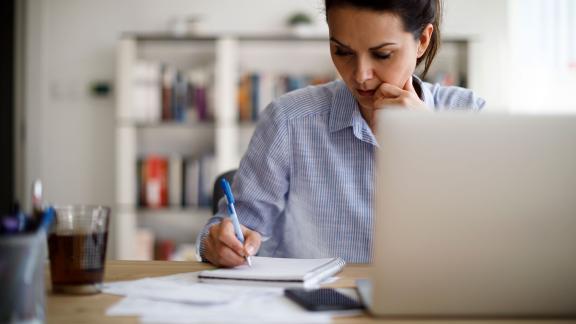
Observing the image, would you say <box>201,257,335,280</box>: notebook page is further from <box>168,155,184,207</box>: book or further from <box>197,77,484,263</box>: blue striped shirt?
<box>168,155,184,207</box>: book

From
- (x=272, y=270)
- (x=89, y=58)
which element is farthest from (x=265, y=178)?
(x=89, y=58)

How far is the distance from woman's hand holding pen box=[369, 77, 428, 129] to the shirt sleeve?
0.25m

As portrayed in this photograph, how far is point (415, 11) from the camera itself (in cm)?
154

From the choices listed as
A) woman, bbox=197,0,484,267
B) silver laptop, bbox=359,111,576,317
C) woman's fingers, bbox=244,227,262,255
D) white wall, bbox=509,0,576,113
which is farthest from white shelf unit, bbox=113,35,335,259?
silver laptop, bbox=359,111,576,317

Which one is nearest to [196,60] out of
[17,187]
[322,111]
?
[17,187]

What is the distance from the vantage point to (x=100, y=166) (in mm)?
4559

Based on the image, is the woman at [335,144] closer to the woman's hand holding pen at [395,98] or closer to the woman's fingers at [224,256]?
the woman's hand holding pen at [395,98]

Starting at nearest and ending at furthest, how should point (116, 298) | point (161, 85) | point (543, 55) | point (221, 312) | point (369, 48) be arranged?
1. point (221, 312)
2. point (116, 298)
3. point (369, 48)
4. point (161, 85)
5. point (543, 55)

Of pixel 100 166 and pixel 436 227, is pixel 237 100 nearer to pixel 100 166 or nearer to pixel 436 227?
pixel 100 166

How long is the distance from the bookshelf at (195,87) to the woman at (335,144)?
101 inches

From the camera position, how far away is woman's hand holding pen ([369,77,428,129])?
1.44m

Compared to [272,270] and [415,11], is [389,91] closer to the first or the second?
[415,11]

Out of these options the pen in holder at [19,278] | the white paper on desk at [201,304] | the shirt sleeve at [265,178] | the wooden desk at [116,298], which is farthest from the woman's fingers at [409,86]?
the pen in holder at [19,278]

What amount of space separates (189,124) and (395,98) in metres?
2.94
